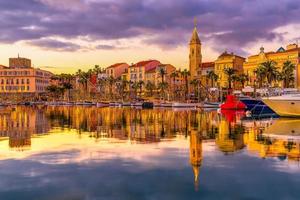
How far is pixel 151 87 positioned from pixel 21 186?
162107mm

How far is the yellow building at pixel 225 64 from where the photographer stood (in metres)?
154

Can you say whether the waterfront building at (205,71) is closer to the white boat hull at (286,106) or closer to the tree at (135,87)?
the tree at (135,87)

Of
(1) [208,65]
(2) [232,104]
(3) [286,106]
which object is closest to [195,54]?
(1) [208,65]

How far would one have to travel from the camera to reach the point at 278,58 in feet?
438

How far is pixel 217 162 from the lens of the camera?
20.9 meters

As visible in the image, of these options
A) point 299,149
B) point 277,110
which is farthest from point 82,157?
point 277,110

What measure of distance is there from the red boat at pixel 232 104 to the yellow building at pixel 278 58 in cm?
3501

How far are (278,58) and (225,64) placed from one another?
85.9ft

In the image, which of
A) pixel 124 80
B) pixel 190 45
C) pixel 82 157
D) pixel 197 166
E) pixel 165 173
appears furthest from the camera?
pixel 124 80

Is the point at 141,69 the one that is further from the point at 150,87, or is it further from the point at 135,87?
the point at 150,87

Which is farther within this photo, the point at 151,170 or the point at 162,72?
the point at 162,72

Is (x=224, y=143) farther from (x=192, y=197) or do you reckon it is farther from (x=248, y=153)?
(x=192, y=197)

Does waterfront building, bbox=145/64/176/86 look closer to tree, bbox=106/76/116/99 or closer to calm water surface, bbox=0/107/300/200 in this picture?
tree, bbox=106/76/116/99

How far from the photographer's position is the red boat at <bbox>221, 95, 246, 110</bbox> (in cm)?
9288
